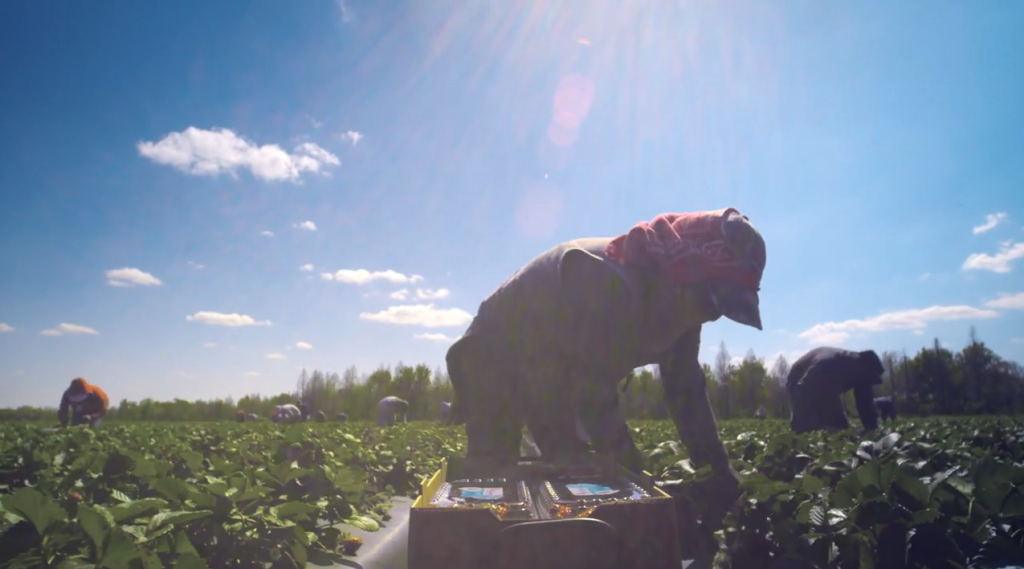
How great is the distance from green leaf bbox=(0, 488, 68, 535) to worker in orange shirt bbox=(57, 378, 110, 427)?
52.4ft

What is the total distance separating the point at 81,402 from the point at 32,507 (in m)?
16.3

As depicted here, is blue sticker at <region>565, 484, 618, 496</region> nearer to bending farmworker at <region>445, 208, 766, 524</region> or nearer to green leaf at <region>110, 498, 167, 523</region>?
bending farmworker at <region>445, 208, 766, 524</region>

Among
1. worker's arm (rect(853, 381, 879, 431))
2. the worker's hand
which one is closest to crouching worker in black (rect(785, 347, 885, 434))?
worker's arm (rect(853, 381, 879, 431))

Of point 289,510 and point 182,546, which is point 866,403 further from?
point 182,546

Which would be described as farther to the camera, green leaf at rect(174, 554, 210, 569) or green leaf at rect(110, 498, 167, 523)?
green leaf at rect(110, 498, 167, 523)

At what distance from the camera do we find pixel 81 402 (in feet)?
46.6

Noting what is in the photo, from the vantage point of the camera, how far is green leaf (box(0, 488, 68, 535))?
1419 mm

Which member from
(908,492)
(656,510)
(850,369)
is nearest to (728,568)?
(908,492)

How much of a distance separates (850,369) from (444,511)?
722 centimetres

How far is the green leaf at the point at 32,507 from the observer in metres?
1.42

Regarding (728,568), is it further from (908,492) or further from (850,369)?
(850,369)

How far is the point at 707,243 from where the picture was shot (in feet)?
7.74

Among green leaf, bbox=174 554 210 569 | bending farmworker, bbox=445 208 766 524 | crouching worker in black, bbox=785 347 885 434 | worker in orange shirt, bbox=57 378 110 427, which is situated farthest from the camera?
worker in orange shirt, bbox=57 378 110 427

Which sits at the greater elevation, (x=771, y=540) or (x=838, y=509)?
(x=838, y=509)
